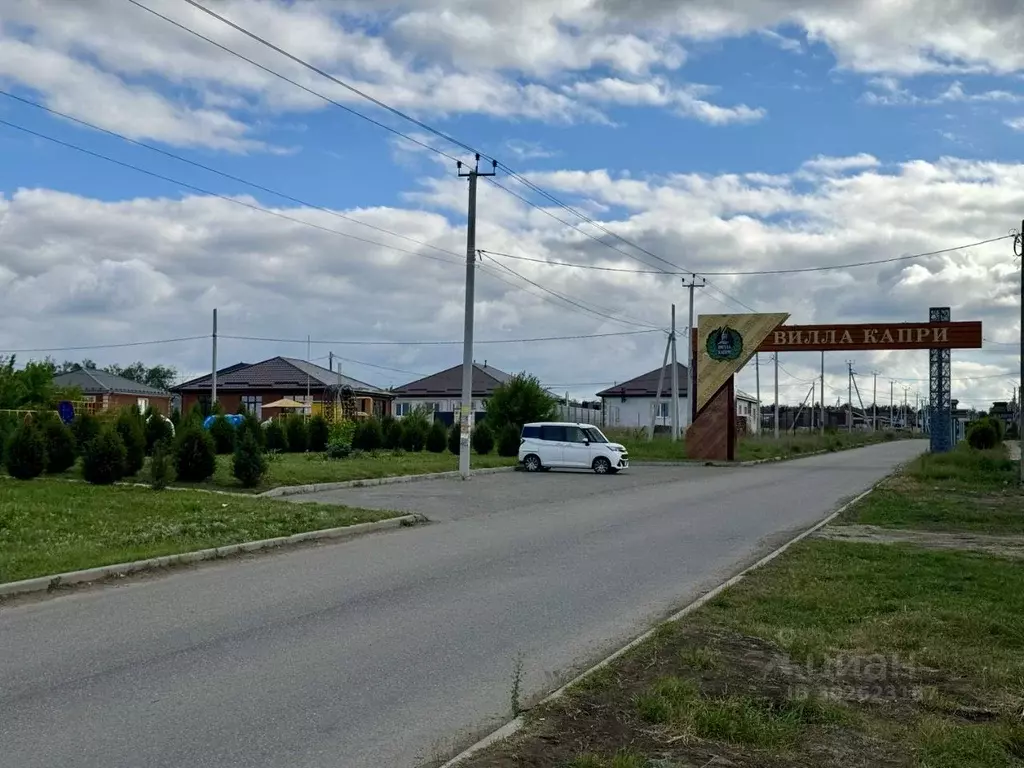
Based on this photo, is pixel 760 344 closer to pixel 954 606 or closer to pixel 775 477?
pixel 775 477

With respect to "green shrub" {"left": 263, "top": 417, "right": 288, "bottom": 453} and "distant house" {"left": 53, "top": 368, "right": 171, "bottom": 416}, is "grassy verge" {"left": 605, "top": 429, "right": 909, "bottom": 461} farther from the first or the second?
"distant house" {"left": 53, "top": 368, "right": 171, "bottom": 416}

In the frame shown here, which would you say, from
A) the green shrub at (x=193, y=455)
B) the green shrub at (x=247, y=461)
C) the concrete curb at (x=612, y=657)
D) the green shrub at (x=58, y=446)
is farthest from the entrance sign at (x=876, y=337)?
the concrete curb at (x=612, y=657)

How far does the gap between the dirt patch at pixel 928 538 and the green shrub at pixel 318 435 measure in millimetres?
25361

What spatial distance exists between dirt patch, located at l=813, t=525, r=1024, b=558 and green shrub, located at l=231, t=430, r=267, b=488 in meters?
11.7

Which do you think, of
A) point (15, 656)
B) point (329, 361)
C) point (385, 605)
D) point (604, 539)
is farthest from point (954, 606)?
point (329, 361)

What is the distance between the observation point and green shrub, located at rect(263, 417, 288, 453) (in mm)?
40031

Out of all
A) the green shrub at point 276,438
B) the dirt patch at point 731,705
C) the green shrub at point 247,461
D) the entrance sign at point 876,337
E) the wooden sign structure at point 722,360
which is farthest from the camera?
the entrance sign at point 876,337

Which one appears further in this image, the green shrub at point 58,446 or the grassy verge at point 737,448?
the grassy verge at point 737,448

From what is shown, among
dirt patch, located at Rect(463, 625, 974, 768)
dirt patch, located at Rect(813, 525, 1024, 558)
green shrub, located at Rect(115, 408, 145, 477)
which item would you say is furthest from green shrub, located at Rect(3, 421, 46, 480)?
dirt patch, located at Rect(463, 625, 974, 768)

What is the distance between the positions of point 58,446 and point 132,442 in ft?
6.72

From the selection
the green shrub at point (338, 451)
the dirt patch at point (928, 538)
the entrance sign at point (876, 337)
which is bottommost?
the dirt patch at point (928, 538)

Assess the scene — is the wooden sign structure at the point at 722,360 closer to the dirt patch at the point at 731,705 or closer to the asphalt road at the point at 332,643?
the asphalt road at the point at 332,643

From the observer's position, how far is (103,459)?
21984 mm

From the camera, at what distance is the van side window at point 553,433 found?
35.7m
